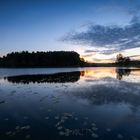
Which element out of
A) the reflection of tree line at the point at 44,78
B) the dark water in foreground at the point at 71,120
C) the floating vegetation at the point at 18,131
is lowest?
the dark water in foreground at the point at 71,120

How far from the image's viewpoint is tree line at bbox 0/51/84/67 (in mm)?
146750

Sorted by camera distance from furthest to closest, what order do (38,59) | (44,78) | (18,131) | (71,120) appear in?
(38,59)
(44,78)
(71,120)
(18,131)

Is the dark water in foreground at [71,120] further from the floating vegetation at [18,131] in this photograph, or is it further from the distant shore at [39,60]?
the distant shore at [39,60]

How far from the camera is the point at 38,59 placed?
14988cm

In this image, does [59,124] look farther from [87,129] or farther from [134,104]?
[134,104]

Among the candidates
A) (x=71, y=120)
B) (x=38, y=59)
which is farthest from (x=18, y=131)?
(x=38, y=59)

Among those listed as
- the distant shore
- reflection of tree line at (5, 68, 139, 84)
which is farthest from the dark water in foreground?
the distant shore

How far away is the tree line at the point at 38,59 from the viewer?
14675 centimetres

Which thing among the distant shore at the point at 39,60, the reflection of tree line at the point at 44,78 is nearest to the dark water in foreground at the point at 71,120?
the reflection of tree line at the point at 44,78

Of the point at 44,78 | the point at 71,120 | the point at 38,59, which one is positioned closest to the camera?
the point at 71,120

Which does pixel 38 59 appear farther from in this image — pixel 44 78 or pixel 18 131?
pixel 18 131

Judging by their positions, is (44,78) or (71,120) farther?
(44,78)

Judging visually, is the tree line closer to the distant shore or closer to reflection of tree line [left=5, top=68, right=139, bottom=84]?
the distant shore

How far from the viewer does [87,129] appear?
7.87 metres
